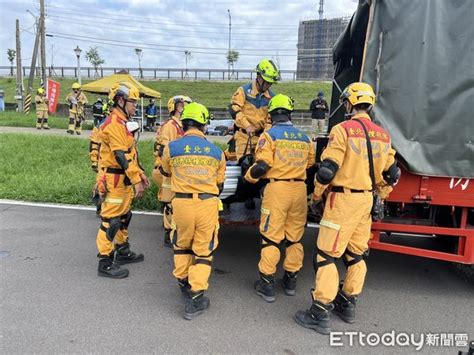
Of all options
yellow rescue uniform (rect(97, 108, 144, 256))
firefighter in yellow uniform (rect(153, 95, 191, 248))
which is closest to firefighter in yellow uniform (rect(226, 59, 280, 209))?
firefighter in yellow uniform (rect(153, 95, 191, 248))

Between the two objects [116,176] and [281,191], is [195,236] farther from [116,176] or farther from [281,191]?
[116,176]

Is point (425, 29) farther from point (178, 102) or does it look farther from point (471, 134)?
point (178, 102)

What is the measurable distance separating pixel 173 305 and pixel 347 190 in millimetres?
1968

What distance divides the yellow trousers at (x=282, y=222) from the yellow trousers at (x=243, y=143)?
1609 millimetres

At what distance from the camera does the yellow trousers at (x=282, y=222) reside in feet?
13.4

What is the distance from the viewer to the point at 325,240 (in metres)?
3.58

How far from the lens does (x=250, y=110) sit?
5637 mm

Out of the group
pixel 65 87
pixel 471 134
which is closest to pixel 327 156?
pixel 471 134

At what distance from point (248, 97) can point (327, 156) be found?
7.77 feet

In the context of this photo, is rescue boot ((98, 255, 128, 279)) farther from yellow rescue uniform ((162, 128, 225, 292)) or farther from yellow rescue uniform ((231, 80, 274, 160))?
yellow rescue uniform ((231, 80, 274, 160))

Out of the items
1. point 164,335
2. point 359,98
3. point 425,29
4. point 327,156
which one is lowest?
point 164,335

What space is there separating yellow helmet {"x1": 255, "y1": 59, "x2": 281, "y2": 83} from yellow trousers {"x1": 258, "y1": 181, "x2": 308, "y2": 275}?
1.76m

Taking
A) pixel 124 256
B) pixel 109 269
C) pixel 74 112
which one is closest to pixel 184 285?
pixel 109 269

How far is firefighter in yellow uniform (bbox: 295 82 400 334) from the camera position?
348 cm
